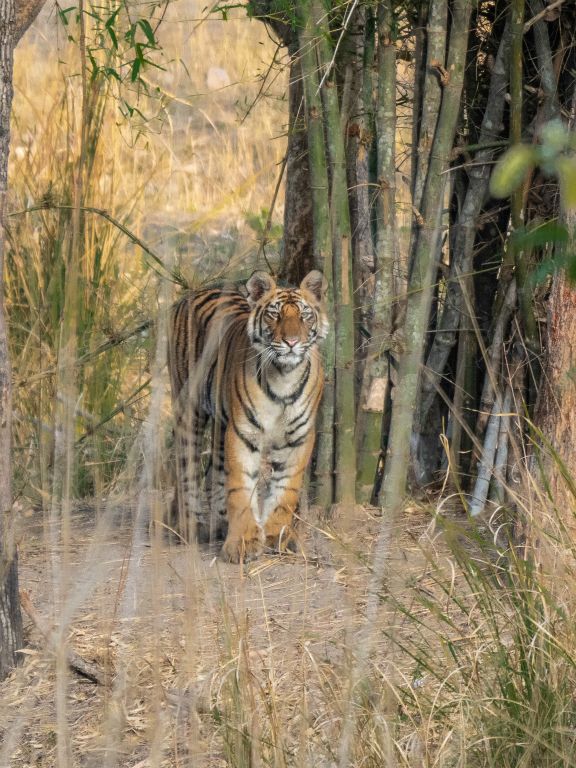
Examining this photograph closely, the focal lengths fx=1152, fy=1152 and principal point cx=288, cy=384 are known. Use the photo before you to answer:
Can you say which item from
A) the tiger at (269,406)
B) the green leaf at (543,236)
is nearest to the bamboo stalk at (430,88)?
the tiger at (269,406)

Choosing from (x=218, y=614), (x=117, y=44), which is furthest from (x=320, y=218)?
(x=218, y=614)

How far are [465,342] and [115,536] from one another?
5.74 ft

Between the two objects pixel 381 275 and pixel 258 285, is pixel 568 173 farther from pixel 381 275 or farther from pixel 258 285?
pixel 258 285

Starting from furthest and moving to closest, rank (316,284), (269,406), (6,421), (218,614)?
(269,406), (316,284), (218,614), (6,421)

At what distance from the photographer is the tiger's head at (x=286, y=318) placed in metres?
4.75

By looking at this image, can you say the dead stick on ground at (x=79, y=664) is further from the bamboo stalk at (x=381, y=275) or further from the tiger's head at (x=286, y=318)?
the bamboo stalk at (x=381, y=275)

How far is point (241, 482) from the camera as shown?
16.2 feet

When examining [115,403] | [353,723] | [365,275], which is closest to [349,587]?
[353,723]

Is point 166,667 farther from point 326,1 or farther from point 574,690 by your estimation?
point 326,1

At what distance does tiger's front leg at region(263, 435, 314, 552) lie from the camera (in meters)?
4.95

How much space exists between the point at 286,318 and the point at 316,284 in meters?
0.21

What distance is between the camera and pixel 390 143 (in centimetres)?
475

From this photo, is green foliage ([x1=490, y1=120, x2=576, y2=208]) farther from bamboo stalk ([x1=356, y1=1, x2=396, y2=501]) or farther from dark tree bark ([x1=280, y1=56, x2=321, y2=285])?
dark tree bark ([x1=280, y1=56, x2=321, y2=285])

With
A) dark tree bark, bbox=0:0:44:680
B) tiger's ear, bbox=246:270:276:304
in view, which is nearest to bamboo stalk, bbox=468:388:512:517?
tiger's ear, bbox=246:270:276:304
